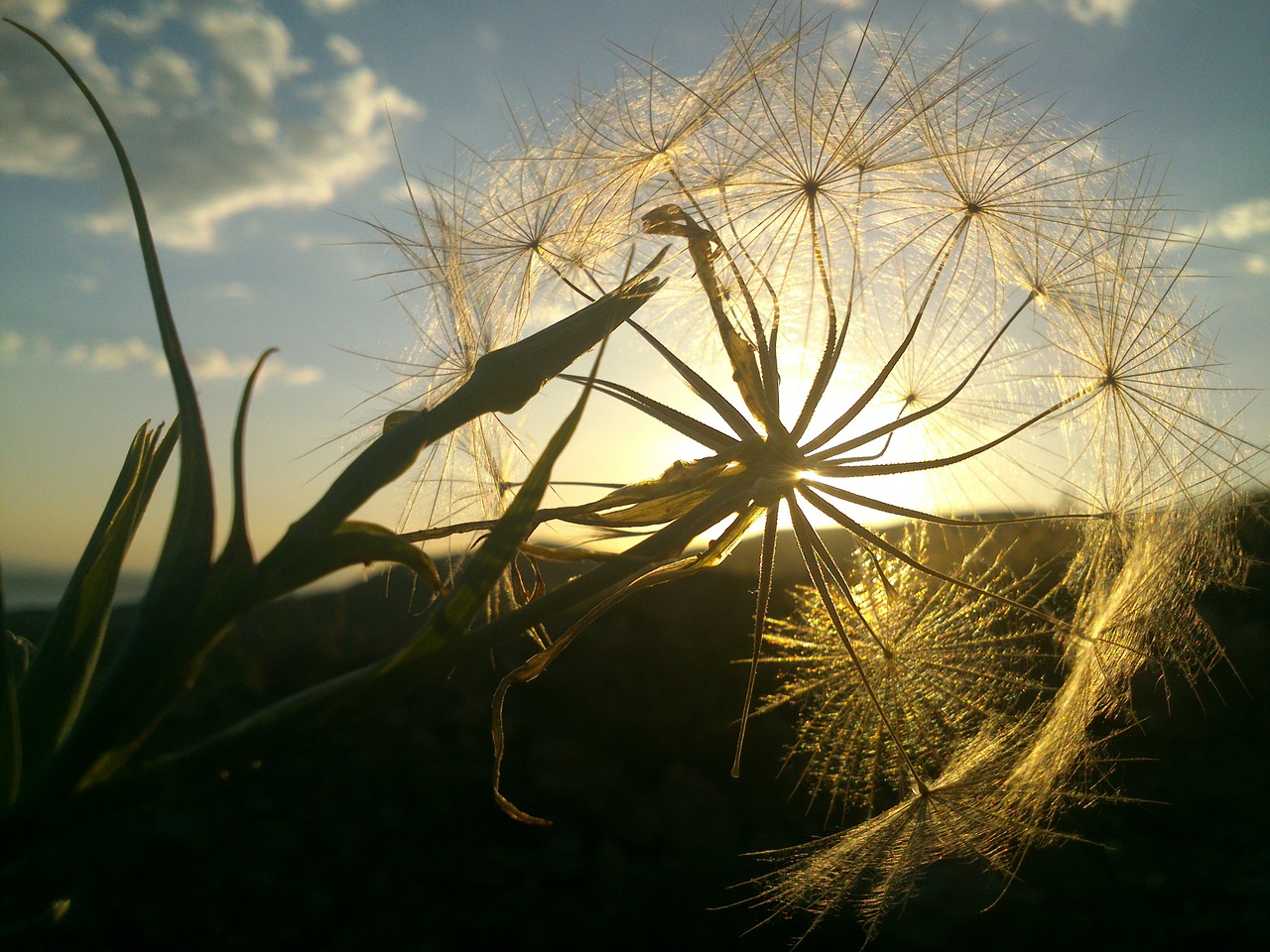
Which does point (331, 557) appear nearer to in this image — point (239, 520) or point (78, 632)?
point (239, 520)

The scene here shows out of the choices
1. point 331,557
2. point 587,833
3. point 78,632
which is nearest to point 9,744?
point 78,632

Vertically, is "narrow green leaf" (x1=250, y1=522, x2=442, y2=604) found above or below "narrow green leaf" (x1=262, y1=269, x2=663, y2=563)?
below

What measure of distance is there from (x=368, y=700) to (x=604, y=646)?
33.8 feet

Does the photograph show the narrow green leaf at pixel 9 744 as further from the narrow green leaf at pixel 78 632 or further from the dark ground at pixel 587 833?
the dark ground at pixel 587 833

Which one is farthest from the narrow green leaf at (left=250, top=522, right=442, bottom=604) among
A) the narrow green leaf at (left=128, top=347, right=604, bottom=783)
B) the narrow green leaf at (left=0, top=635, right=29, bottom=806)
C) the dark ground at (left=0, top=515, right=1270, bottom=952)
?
the dark ground at (left=0, top=515, right=1270, bottom=952)

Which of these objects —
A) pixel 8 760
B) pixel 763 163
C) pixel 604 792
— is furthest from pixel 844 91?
pixel 604 792

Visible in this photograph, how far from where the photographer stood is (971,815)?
256 cm

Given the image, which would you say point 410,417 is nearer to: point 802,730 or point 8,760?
point 8,760

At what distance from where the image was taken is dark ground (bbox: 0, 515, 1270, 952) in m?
7.09

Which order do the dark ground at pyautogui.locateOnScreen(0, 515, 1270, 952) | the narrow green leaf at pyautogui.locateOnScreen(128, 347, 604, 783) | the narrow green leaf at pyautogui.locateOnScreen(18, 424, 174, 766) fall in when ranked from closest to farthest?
the narrow green leaf at pyautogui.locateOnScreen(128, 347, 604, 783) < the narrow green leaf at pyautogui.locateOnScreen(18, 424, 174, 766) < the dark ground at pyautogui.locateOnScreen(0, 515, 1270, 952)

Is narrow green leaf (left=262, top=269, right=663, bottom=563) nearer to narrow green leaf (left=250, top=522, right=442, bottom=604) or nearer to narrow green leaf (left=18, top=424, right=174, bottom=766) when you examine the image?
narrow green leaf (left=250, top=522, right=442, bottom=604)

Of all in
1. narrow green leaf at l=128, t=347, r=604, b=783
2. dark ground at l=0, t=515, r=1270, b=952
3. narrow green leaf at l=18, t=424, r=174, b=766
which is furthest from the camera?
dark ground at l=0, t=515, r=1270, b=952

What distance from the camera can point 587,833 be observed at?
888cm

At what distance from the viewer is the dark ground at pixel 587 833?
7094 mm
